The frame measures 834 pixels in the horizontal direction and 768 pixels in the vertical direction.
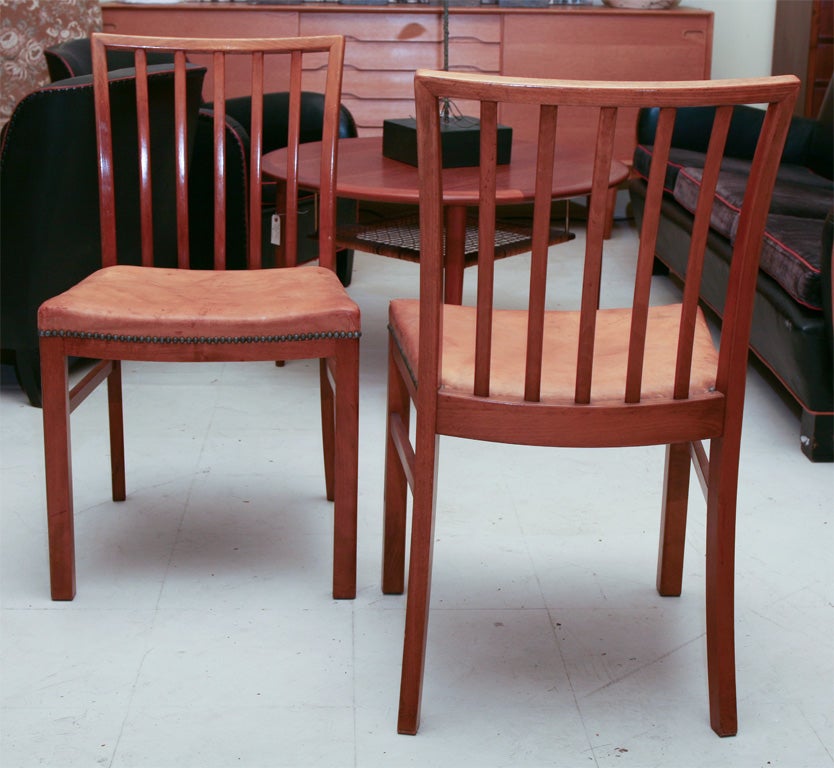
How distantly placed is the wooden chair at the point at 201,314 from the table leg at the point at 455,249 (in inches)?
26.7

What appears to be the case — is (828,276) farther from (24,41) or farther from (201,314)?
(24,41)

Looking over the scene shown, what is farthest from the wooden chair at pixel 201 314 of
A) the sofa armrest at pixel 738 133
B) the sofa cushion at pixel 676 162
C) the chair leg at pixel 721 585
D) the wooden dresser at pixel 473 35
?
the wooden dresser at pixel 473 35

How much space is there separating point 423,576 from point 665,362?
1.48ft

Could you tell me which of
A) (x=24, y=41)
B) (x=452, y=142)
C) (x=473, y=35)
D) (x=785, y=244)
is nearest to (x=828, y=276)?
(x=785, y=244)

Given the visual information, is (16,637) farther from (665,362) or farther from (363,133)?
(363,133)

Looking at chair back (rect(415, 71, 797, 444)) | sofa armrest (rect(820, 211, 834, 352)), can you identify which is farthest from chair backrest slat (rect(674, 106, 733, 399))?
sofa armrest (rect(820, 211, 834, 352))

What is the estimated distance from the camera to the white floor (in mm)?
1559

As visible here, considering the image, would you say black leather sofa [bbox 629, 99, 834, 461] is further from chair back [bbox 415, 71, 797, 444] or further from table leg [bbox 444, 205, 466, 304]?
chair back [bbox 415, 71, 797, 444]

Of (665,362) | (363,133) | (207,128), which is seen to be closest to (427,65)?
(363,133)

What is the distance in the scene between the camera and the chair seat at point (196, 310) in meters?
1.75

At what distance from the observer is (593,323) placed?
4.67 feet

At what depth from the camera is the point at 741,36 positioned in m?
5.26

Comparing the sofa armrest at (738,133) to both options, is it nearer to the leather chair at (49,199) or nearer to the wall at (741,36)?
the wall at (741,36)

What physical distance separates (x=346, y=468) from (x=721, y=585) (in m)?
0.63
